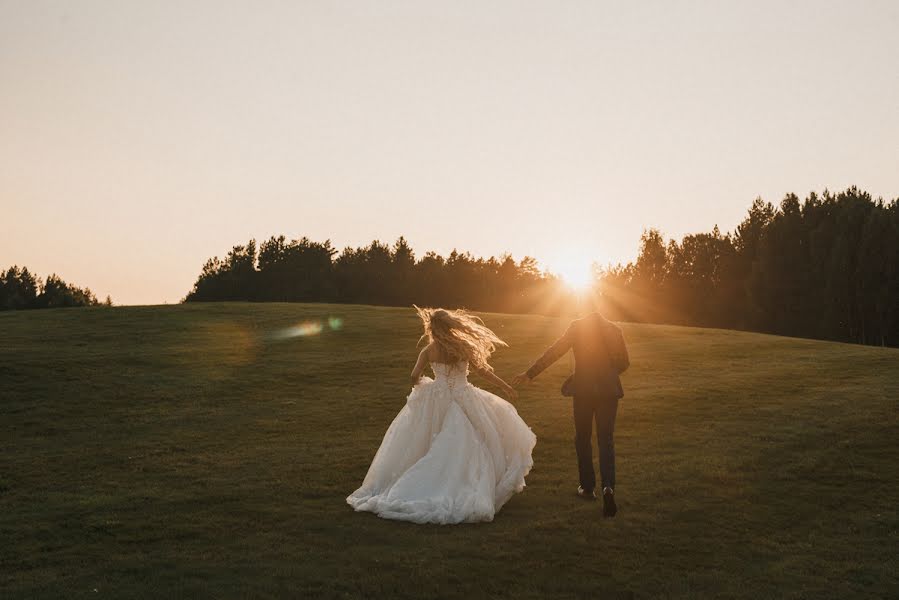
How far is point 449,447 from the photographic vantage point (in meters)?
12.2

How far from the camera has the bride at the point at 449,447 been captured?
11.6 m

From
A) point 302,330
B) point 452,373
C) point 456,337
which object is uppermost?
point 302,330

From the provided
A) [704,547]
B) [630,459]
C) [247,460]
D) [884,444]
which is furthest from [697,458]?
[247,460]

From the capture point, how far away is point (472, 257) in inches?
5310

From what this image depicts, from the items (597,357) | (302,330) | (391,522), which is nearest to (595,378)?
(597,357)

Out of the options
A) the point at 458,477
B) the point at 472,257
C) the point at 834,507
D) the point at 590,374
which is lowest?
the point at 834,507

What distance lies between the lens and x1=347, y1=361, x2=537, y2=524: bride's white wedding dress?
37.8ft

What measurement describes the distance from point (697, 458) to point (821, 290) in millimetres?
68202

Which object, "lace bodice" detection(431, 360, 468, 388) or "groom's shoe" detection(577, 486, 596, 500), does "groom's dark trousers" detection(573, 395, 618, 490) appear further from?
"lace bodice" detection(431, 360, 468, 388)

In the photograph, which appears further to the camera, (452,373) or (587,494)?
(452,373)

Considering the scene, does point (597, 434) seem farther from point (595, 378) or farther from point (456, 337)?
point (456, 337)

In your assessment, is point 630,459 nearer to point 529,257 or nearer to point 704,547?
point 704,547

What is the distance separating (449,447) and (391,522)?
63.1 inches

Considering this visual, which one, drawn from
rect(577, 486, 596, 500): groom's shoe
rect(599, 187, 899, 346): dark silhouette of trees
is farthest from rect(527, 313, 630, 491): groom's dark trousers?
rect(599, 187, 899, 346): dark silhouette of trees
